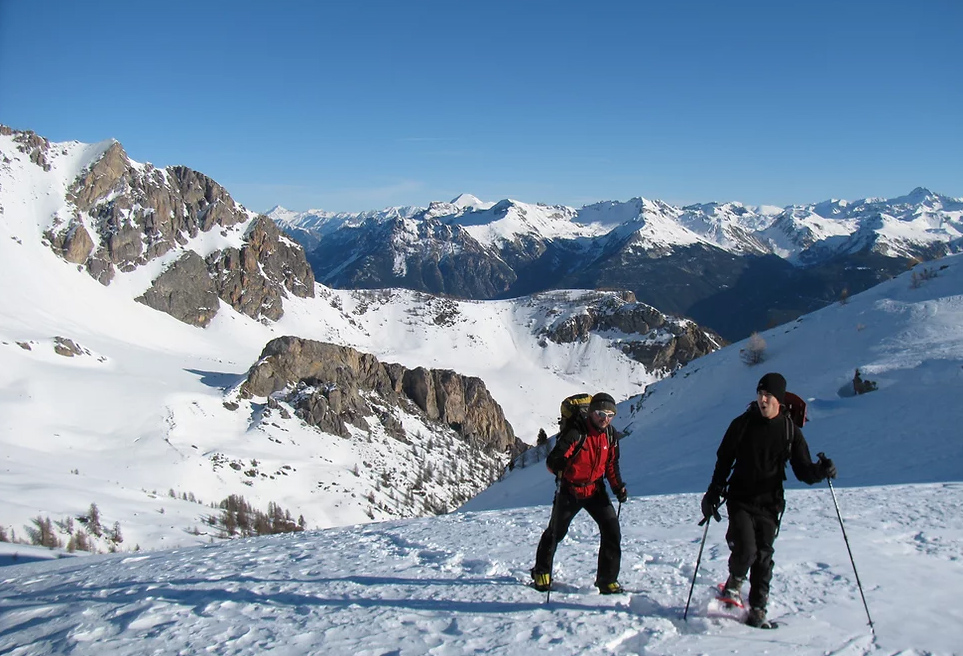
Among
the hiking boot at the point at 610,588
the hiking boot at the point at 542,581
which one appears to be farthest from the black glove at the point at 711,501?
the hiking boot at the point at 542,581

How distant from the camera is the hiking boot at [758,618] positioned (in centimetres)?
626

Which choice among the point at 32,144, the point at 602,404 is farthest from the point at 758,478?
the point at 32,144

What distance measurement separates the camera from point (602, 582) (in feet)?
24.0

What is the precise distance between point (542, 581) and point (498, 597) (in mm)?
575

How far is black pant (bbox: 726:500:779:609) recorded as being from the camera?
649 cm

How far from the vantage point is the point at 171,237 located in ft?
533

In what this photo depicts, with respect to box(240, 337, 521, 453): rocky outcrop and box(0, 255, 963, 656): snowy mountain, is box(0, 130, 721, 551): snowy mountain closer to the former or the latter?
box(240, 337, 521, 453): rocky outcrop

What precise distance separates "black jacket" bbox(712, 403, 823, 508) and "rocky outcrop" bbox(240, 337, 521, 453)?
103 meters

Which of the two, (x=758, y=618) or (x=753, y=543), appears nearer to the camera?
(x=758, y=618)

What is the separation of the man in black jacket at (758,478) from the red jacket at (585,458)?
3.94 ft

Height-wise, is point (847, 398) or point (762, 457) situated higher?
point (847, 398)

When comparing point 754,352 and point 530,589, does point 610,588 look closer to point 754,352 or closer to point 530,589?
point 530,589

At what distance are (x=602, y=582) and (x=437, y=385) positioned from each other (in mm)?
126263

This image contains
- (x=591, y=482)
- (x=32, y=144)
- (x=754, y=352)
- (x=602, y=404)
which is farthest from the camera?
(x=32, y=144)
